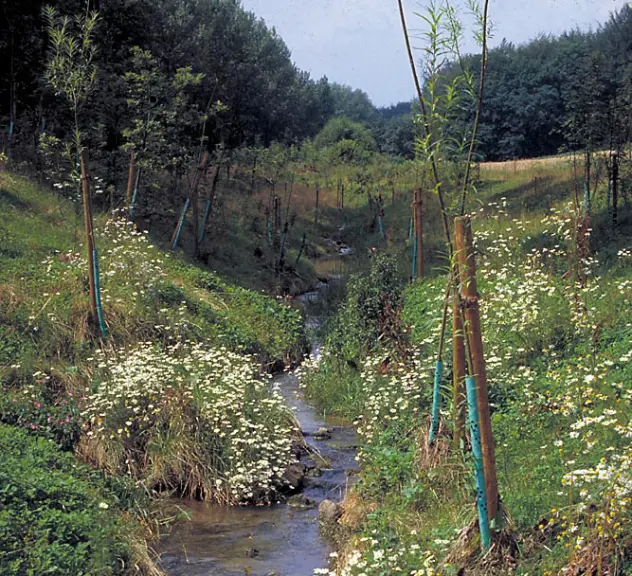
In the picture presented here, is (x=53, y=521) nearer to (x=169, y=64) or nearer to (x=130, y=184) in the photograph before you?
(x=130, y=184)

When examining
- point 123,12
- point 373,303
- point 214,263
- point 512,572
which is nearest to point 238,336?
point 373,303

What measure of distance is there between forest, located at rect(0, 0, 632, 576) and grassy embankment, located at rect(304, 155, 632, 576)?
3cm

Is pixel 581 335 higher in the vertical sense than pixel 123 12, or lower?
lower

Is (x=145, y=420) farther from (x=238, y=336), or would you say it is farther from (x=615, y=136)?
(x=615, y=136)

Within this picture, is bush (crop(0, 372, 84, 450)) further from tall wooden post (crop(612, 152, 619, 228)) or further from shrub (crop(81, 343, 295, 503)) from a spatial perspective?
tall wooden post (crop(612, 152, 619, 228))

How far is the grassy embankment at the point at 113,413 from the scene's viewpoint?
21.7 ft

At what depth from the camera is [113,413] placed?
915 centimetres

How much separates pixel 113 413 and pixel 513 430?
14.4 feet

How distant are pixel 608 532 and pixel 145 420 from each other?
5.57 metres

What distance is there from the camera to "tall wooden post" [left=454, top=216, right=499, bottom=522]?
5355 millimetres

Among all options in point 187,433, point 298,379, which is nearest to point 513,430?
point 187,433

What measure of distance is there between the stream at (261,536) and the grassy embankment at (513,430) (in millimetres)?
515

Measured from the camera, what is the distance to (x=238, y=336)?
1423 centimetres

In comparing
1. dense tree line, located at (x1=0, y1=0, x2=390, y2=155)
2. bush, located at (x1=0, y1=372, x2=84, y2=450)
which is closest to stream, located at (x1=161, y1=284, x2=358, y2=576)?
bush, located at (x1=0, y1=372, x2=84, y2=450)
